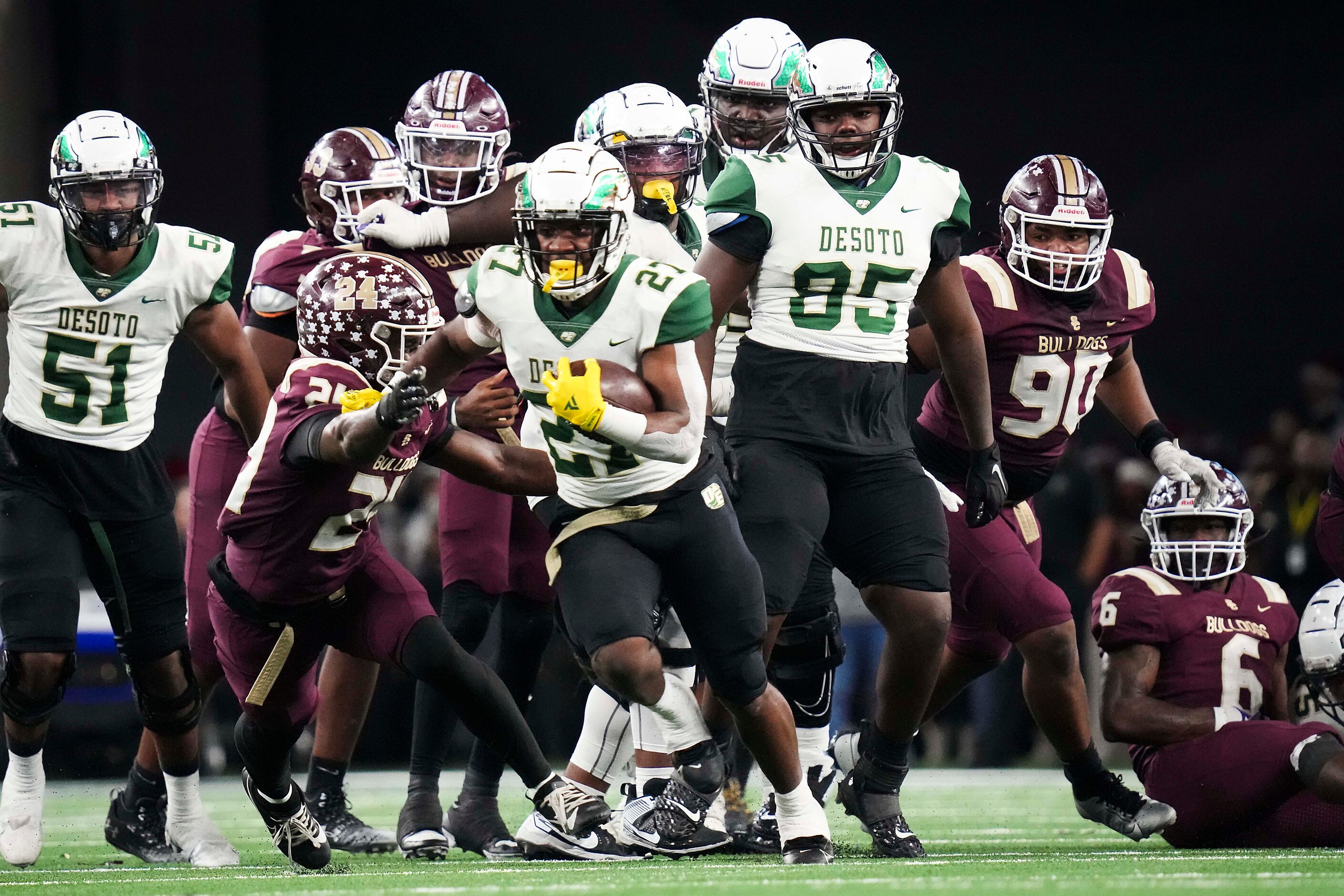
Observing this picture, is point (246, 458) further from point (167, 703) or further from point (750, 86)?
point (750, 86)

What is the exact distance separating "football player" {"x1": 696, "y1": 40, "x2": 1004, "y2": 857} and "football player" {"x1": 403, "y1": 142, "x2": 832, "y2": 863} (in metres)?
0.28

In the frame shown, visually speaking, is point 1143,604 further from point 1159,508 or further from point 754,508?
point 754,508

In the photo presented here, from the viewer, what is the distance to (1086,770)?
515 centimetres

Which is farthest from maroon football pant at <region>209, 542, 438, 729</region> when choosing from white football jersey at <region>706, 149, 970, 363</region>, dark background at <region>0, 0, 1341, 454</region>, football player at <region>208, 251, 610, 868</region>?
dark background at <region>0, 0, 1341, 454</region>

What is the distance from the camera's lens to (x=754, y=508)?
4.55 m

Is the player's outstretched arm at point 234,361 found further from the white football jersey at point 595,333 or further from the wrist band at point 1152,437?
the wrist band at point 1152,437

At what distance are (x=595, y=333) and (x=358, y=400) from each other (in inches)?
21.3

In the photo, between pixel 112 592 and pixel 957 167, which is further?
pixel 957 167

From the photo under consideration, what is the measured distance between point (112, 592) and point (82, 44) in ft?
17.6

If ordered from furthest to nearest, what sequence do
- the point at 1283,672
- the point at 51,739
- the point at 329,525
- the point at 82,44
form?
the point at 82,44 → the point at 51,739 → the point at 1283,672 → the point at 329,525

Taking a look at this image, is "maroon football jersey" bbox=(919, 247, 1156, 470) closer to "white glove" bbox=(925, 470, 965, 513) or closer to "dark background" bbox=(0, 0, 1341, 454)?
"white glove" bbox=(925, 470, 965, 513)

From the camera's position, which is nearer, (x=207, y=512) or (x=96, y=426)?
(x=96, y=426)

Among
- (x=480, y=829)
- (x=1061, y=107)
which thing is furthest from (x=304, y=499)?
(x=1061, y=107)

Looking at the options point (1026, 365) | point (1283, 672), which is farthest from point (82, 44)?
point (1283, 672)
